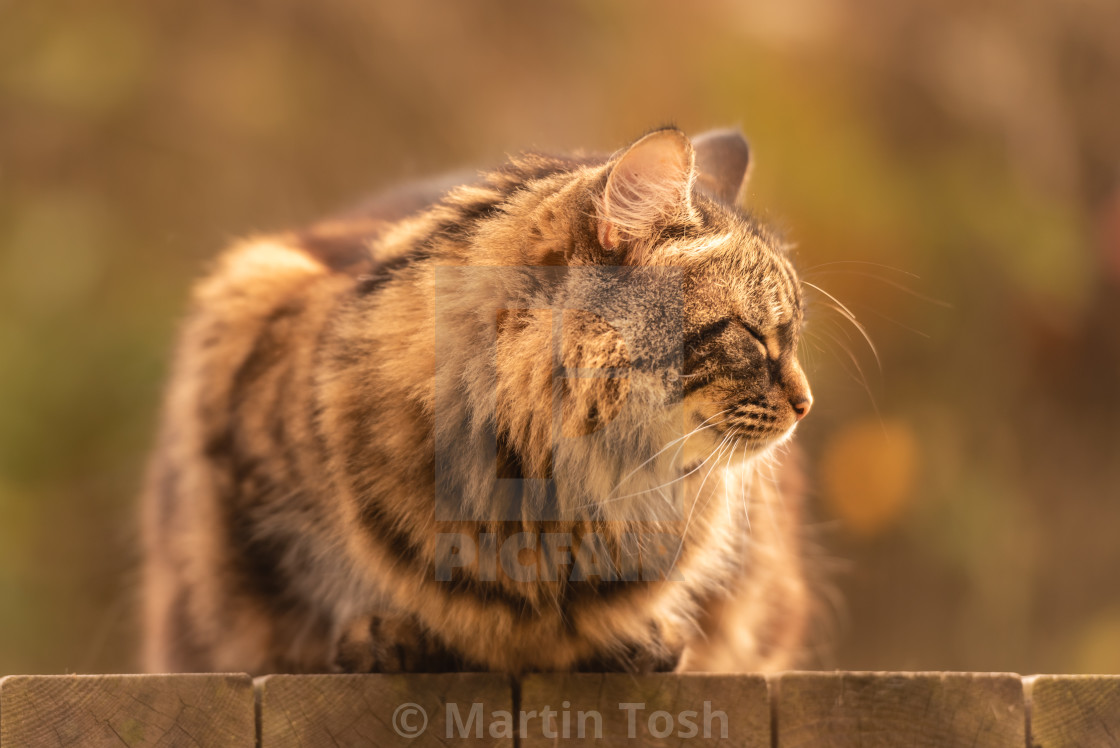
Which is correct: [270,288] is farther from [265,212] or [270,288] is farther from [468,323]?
[265,212]

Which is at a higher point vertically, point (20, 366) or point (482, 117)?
point (482, 117)

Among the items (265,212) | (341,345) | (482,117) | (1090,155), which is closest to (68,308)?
(265,212)

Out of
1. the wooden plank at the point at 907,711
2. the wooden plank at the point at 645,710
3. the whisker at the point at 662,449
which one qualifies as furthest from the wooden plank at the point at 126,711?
the wooden plank at the point at 907,711

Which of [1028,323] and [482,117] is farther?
[482,117]

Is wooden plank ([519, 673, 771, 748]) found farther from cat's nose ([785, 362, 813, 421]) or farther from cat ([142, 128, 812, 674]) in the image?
cat's nose ([785, 362, 813, 421])

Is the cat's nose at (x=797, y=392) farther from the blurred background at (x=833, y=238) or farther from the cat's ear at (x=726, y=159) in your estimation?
the blurred background at (x=833, y=238)

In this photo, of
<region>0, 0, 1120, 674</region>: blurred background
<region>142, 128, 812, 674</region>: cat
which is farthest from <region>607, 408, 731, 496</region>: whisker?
<region>0, 0, 1120, 674</region>: blurred background

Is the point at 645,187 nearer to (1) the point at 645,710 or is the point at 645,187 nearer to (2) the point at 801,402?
(2) the point at 801,402

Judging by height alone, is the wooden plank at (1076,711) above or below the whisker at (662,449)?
below
